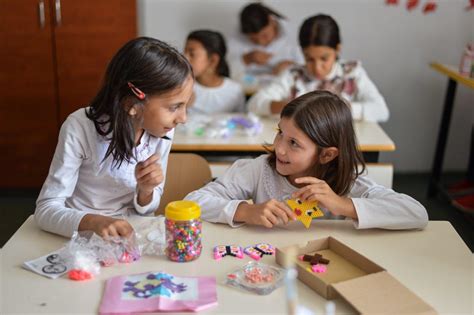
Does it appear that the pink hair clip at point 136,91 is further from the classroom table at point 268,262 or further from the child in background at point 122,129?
the classroom table at point 268,262

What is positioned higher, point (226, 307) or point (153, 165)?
point (153, 165)

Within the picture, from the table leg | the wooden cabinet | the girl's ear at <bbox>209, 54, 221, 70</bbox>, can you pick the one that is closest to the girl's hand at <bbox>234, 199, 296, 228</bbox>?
the girl's ear at <bbox>209, 54, 221, 70</bbox>

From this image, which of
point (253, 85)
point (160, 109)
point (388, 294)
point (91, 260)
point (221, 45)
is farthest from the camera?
point (253, 85)

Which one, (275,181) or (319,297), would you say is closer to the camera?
(319,297)

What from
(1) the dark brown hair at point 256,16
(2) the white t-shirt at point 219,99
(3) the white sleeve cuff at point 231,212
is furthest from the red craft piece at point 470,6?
(3) the white sleeve cuff at point 231,212

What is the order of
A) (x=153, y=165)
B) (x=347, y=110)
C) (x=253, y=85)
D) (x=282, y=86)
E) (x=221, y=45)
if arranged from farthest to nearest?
(x=253, y=85) < (x=221, y=45) < (x=282, y=86) < (x=347, y=110) < (x=153, y=165)

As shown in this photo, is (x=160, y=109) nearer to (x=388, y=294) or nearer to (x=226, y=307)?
(x=226, y=307)

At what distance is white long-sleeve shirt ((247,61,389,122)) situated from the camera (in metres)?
3.32

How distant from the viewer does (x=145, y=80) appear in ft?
5.54

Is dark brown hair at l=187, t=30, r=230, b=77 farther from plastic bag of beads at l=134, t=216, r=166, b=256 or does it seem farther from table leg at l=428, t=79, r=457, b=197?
plastic bag of beads at l=134, t=216, r=166, b=256

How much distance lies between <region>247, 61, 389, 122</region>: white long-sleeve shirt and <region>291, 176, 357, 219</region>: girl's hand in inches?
65.6

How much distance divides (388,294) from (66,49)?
3205mm

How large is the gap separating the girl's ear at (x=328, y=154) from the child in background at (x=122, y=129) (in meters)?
0.44

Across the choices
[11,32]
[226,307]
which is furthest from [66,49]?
[226,307]
